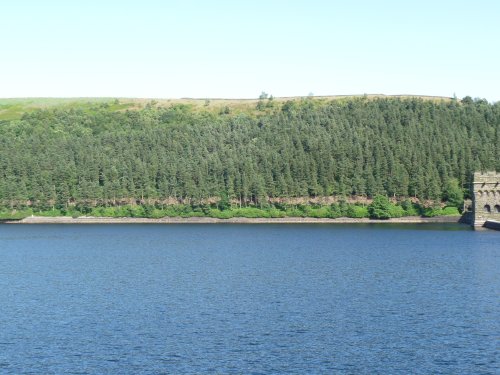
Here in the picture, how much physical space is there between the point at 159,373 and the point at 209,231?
122681 mm

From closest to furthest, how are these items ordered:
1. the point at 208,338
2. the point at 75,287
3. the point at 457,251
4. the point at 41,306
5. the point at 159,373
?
the point at 159,373
the point at 208,338
the point at 41,306
the point at 75,287
the point at 457,251

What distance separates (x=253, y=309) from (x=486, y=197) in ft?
342

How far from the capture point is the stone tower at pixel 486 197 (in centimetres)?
15650

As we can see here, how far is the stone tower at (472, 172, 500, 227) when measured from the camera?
156500mm

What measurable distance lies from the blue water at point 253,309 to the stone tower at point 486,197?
121 ft

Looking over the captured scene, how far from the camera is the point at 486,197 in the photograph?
158m

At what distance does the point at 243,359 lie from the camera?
48750mm

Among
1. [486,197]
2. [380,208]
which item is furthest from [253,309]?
[380,208]

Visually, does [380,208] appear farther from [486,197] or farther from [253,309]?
[253,309]

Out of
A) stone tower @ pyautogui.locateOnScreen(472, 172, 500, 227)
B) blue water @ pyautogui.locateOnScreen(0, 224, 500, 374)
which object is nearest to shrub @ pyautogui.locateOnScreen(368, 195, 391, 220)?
stone tower @ pyautogui.locateOnScreen(472, 172, 500, 227)

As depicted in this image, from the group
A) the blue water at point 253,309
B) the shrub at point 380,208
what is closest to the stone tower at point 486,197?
the shrub at point 380,208

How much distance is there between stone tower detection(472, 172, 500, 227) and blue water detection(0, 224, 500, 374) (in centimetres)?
3680

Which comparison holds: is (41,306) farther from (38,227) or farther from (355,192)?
(355,192)

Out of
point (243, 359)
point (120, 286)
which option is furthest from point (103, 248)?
point (243, 359)
